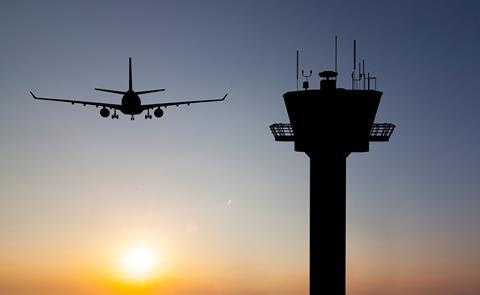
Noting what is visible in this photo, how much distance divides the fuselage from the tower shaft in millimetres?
41814

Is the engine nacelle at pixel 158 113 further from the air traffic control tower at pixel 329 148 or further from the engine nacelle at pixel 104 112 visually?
the air traffic control tower at pixel 329 148

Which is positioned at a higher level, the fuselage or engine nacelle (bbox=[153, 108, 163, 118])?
the fuselage

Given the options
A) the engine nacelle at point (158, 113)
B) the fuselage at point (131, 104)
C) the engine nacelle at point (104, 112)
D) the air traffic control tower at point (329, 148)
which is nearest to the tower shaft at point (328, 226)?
the air traffic control tower at point (329, 148)

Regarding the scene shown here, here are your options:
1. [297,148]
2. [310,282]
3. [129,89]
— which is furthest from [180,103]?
[310,282]

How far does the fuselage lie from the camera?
327 ft

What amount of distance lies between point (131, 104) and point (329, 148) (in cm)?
4225

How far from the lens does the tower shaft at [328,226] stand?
65750 millimetres

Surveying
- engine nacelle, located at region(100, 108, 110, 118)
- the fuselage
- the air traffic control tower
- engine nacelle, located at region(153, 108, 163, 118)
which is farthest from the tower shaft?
engine nacelle, located at region(100, 108, 110, 118)

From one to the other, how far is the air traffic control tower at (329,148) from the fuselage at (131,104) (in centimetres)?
3738

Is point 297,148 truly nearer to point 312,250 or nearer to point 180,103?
point 312,250

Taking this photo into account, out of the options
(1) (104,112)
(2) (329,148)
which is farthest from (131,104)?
(2) (329,148)

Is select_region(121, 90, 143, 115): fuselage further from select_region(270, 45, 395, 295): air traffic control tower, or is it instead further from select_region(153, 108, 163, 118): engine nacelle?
select_region(270, 45, 395, 295): air traffic control tower

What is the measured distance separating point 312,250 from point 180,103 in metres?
46.9

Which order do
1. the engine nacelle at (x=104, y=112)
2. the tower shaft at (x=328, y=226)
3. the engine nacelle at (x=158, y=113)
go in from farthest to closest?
the engine nacelle at (x=158, y=113) → the engine nacelle at (x=104, y=112) → the tower shaft at (x=328, y=226)
